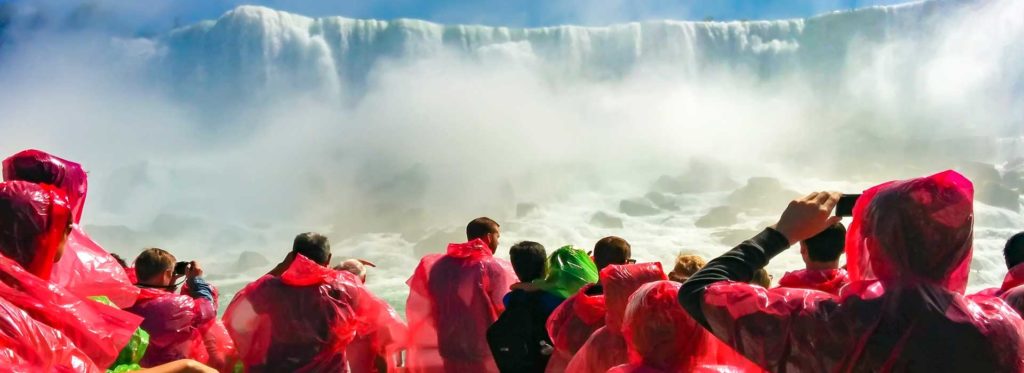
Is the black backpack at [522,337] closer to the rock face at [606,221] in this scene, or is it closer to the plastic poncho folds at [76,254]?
the plastic poncho folds at [76,254]

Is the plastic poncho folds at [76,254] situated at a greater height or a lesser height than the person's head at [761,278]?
greater

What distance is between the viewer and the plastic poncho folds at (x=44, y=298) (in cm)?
157

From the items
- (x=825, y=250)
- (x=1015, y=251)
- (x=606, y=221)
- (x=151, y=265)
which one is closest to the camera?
(x=825, y=250)

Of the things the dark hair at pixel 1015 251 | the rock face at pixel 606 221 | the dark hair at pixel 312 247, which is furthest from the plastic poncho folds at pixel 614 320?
the rock face at pixel 606 221

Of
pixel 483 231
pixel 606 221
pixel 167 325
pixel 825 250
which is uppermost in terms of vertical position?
pixel 483 231

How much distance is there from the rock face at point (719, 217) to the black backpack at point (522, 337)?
2313 centimetres

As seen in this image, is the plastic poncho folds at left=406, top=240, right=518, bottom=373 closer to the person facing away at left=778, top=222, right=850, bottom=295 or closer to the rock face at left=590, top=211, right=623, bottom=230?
the person facing away at left=778, top=222, right=850, bottom=295

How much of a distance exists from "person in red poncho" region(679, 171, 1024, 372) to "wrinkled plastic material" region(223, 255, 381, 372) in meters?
1.97

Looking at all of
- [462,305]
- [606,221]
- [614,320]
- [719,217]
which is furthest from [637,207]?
[614,320]

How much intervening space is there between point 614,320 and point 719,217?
79.7 ft

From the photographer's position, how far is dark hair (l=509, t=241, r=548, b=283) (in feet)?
12.1

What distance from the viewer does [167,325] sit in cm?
355

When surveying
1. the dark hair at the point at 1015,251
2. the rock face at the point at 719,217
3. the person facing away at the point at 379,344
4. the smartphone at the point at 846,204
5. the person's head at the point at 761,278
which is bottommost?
the rock face at the point at 719,217

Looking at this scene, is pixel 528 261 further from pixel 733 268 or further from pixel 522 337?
pixel 733 268
